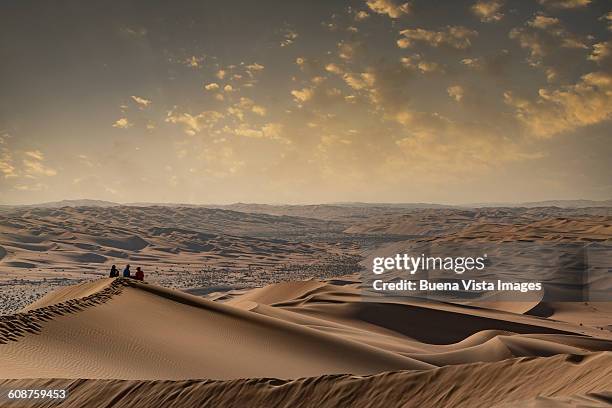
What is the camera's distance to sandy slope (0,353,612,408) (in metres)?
6.95

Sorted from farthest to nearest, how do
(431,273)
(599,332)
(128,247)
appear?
(128,247)
(431,273)
(599,332)

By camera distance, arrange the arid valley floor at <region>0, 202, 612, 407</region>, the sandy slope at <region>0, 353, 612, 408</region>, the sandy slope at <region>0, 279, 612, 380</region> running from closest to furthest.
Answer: the sandy slope at <region>0, 353, 612, 408</region>, the arid valley floor at <region>0, 202, 612, 407</region>, the sandy slope at <region>0, 279, 612, 380</region>

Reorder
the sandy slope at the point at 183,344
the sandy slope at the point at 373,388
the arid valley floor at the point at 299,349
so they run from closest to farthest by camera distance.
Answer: the sandy slope at the point at 373,388 < the arid valley floor at the point at 299,349 < the sandy slope at the point at 183,344

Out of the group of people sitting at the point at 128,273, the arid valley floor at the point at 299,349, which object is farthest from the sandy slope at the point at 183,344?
the group of people sitting at the point at 128,273

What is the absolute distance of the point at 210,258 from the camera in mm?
72062

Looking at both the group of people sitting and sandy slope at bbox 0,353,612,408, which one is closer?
sandy slope at bbox 0,353,612,408

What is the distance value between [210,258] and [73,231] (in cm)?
2720

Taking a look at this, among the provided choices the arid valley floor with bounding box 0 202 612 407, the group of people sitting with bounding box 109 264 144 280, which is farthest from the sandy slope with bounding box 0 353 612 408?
the group of people sitting with bounding box 109 264 144 280

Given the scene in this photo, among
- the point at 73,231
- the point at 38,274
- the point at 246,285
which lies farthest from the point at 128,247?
the point at 246,285

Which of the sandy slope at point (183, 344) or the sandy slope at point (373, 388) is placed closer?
the sandy slope at point (373, 388)

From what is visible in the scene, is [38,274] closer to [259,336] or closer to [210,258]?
[210,258]

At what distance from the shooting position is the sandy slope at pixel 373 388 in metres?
6.95

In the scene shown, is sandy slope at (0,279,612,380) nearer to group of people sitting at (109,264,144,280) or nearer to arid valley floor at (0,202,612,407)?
arid valley floor at (0,202,612,407)

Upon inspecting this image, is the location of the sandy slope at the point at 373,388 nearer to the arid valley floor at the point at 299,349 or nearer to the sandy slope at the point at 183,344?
the arid valley floor at the point at 299,349
